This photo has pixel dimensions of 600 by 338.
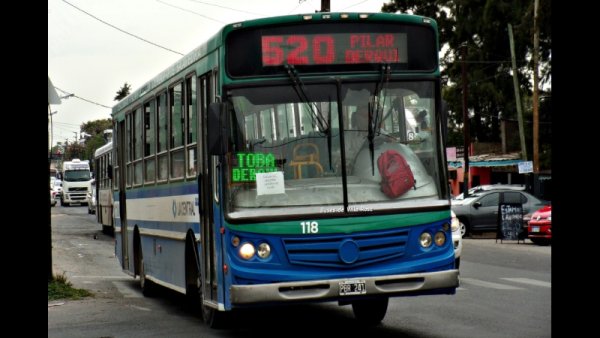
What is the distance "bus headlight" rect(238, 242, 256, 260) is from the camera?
32.7 feet

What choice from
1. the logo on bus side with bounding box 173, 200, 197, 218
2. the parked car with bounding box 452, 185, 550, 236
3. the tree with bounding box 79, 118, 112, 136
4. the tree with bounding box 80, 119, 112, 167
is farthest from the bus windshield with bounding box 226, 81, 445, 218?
the tree with bounding box 79, 118, 112, 136

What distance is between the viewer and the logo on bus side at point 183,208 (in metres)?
12.1

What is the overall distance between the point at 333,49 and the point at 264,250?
6.41 ft

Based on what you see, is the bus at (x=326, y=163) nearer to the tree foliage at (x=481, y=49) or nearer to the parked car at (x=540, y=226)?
the parked car at (x=540, y=226)

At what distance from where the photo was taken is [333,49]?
10328 mm

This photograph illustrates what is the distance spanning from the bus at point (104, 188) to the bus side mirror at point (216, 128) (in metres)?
24.4

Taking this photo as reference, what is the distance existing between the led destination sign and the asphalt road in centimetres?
285

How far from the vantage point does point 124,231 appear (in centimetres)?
1802

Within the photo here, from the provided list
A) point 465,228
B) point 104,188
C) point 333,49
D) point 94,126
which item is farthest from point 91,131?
point 333,49

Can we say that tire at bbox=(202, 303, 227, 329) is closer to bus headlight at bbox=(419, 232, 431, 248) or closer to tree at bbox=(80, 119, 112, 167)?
bus headlight at bbox=(419, 232, 431, 248)

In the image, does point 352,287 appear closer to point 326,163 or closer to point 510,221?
point 326,163
